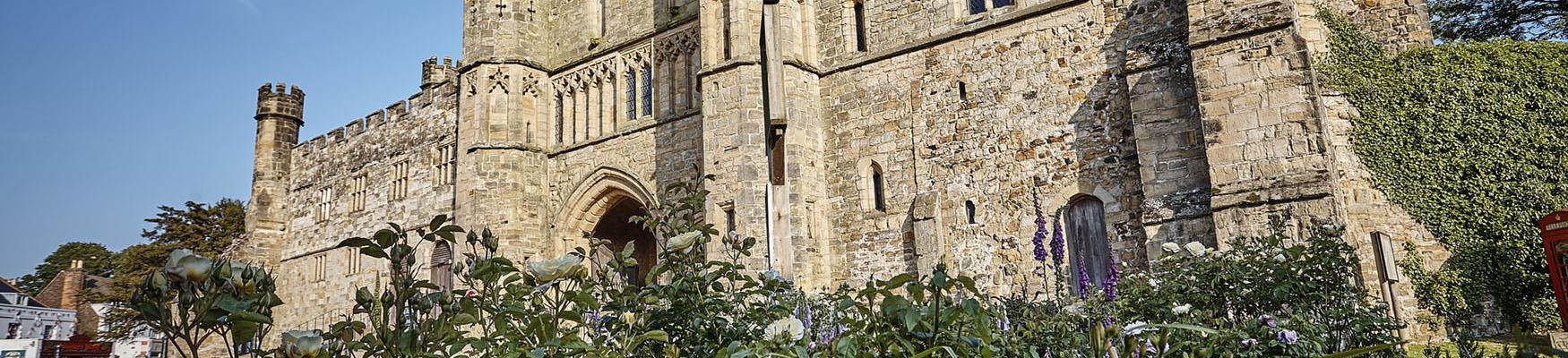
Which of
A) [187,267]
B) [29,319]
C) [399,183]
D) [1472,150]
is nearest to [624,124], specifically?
[399,183]

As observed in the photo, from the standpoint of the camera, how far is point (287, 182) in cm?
2448

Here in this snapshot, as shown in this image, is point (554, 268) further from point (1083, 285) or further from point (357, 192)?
point (357, 192)

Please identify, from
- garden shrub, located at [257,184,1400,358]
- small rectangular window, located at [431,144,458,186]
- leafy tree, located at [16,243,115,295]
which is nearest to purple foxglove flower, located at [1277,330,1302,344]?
garden shrub, located at [257,184,1400,358]

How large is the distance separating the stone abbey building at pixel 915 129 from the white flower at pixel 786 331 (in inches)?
178

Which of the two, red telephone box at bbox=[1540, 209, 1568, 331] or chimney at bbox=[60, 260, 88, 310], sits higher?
chimney at bbox=[60, 260, 88, 310]

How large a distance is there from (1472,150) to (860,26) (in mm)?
7399

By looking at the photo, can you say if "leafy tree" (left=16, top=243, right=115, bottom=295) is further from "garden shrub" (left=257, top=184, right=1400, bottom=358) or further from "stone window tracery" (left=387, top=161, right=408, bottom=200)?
"garden shrub" (left=257, top=184, right=1400, bottom=358)

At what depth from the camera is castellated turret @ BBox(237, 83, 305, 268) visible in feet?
78.5

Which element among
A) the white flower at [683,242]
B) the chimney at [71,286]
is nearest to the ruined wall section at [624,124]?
the white flower at [683,242]

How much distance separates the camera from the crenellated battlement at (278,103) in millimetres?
24734

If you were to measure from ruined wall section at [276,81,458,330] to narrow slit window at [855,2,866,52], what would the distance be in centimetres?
902

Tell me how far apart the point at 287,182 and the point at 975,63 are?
1883 cm

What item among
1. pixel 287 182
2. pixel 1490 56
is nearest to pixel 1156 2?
pixel 1490 56

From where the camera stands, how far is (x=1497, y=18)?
18375 millimetres
